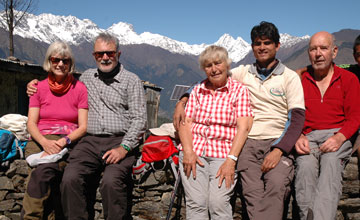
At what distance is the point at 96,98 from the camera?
13.7ft

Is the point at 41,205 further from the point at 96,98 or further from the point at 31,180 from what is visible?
the point at 96,98

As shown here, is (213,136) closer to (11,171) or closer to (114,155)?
(114,155)

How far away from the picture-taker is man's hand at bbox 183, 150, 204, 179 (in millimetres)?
3545

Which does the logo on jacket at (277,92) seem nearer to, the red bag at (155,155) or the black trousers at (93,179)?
the red bag at (155,155)

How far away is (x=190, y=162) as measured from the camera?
3.55 meters

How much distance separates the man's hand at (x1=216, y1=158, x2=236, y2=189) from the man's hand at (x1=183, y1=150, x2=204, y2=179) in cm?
25

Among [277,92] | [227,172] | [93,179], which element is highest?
[277,92]

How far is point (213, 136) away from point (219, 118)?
0.73 feet

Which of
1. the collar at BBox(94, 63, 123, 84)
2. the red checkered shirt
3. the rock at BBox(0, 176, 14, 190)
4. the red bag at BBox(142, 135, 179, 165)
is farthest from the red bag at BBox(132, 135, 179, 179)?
the rock at BBox(0, 176, 14, 190)

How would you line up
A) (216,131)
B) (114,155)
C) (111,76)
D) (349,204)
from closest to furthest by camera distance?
(216,131) → (114,155) → (349,204) → (111,76)

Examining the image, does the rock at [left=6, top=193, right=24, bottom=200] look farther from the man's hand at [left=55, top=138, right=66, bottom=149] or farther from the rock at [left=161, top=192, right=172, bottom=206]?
the rock at [left=161, top=192, right=172, bottom=206]

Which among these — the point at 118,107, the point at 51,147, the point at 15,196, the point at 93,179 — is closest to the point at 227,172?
the point at 118,107

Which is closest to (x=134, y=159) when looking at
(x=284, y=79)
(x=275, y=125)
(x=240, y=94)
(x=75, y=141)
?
(x=75, y=141)

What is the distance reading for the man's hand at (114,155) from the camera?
3.81 meters
